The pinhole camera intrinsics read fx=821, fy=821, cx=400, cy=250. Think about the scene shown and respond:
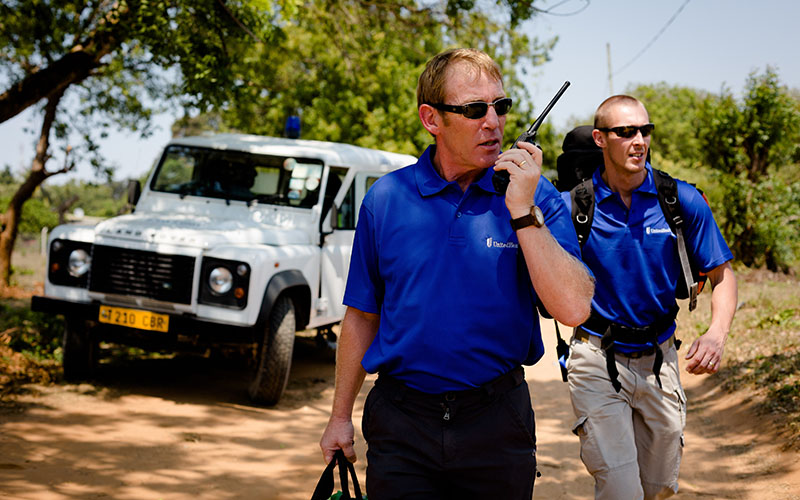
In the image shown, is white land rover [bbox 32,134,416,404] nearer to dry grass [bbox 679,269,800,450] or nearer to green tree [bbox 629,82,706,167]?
dry grass [bbox 679,269,800,450]

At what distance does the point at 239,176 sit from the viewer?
26.7ft

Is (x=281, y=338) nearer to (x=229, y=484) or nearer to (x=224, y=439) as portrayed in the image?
(x=224, y=439)

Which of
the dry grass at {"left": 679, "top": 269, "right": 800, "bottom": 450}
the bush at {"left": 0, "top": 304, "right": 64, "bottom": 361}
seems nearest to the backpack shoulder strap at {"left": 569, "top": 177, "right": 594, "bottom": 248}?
the dry grass at {"left": 679, "top": 269, "right": 800, "bottom": 450}

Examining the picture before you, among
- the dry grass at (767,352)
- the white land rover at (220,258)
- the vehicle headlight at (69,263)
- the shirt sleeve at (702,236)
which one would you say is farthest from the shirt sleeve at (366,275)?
the vehicle headlight at (69,263)

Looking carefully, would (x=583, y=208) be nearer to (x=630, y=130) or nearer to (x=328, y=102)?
(x=630, y=130)

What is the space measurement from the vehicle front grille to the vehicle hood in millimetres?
125

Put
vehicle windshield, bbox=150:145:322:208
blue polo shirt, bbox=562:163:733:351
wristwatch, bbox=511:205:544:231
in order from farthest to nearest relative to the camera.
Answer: vehicle windshield, bbox=150:145:322:208 < blue polo shirt, bbox=562:163:733:351 < wristwatch, bbox=511:205:544:231

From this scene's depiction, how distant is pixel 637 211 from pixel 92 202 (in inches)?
2537

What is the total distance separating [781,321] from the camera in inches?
387

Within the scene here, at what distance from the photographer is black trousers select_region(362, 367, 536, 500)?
2.28 m

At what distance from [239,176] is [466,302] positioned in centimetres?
617

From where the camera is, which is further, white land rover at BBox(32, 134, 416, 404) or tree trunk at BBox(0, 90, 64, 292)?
tree trunk at BBox(0, 90, 64, 292)

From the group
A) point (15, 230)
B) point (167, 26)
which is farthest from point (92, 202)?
point (167, 26)

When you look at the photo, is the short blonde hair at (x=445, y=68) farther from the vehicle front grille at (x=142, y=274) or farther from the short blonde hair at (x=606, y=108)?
the vehicle front grille at (x=142, y=274)
